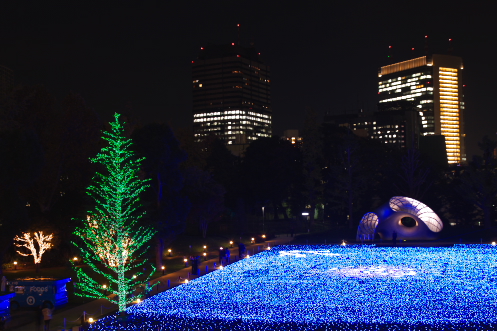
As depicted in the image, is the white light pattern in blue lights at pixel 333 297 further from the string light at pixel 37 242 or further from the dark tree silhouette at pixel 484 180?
the dark tree silhouette at pixel 484 180

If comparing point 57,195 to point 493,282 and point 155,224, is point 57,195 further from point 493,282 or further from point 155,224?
point 493,282

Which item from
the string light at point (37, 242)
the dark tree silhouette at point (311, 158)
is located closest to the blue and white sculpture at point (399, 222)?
the dark tree silhouette at point (311, 158)

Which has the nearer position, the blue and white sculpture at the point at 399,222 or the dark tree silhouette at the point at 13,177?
the dark tree silhouette at the point at 13,177

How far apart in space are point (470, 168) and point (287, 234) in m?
20.2

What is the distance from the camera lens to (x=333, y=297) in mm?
22953

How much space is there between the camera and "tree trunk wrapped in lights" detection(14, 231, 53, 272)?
34.2m

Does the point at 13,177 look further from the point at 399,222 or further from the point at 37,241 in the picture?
the point at 399,222

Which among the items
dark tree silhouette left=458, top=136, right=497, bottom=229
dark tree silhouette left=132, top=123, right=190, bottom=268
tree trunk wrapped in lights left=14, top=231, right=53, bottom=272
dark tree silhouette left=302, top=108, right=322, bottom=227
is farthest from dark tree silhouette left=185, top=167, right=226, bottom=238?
dark tree silhouette left=458, top=136, right=497, bottom=229

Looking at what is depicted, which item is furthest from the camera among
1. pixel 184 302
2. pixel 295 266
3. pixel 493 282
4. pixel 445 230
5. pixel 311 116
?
pixel 311 116

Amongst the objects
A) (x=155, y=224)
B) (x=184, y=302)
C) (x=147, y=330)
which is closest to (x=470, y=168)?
(x=155, y=224)

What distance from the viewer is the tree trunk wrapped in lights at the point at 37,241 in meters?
34.2

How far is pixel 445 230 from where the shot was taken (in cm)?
5369

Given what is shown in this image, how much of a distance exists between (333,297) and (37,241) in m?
21.6

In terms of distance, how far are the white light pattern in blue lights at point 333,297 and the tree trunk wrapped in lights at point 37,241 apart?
11808 mm
